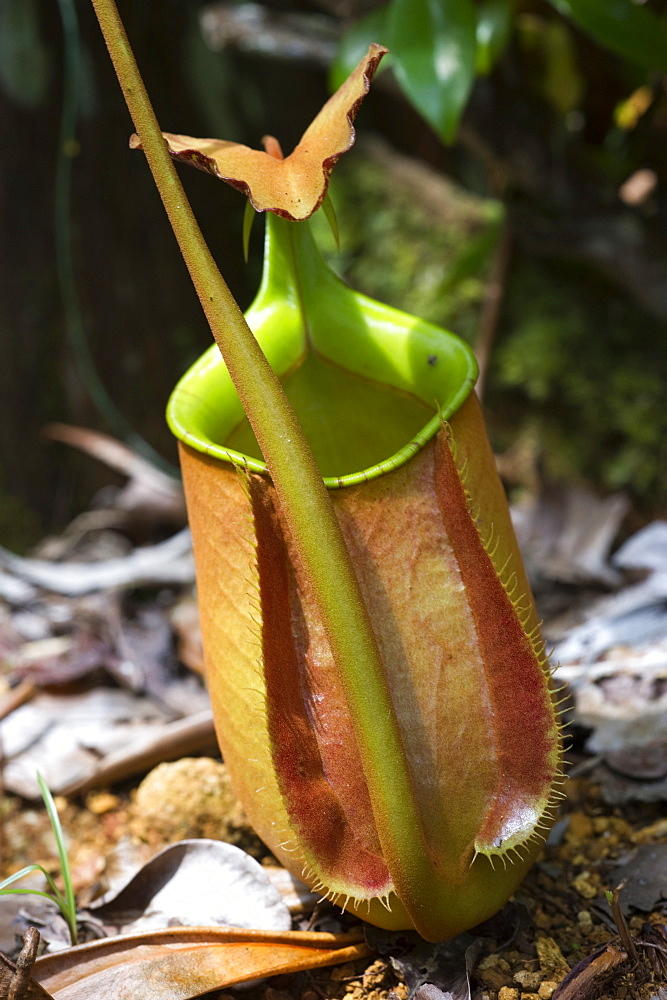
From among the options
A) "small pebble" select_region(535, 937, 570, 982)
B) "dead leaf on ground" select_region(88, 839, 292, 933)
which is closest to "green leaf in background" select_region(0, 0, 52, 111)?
"dead leaf on ground" select_region(88, 839, 292, 933)

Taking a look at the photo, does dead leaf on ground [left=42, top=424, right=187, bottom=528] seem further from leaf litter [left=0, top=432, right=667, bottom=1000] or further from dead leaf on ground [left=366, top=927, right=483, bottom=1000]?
dead leaf on ground [left=366, top=927, right=483, bottom=1000]

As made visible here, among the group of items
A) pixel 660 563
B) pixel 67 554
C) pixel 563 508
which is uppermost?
pixel 660 563

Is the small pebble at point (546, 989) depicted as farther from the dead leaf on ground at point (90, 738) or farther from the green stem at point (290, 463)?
the dead leaf on ground at point (90, 738)

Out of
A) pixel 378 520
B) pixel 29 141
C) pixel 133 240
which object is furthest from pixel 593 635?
pixel 29 141

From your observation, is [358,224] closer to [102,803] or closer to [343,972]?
[102,803]

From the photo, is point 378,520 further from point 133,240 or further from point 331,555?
point 133,240

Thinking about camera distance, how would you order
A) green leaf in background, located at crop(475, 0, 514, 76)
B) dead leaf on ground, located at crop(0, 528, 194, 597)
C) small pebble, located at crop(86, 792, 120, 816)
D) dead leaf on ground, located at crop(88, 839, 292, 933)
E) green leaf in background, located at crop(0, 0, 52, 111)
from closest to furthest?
dead leaf on ground, located at crop(88, 839, 292, 933), small pebble, located at crop(86, 792, 120, 816), green leaf in background, located at crop(475, 0, 514, 76), dead leaf on ground, located at crop(0, 528, 194, 597), green leaf in background, located at crop(0, 0, 52, 111)
